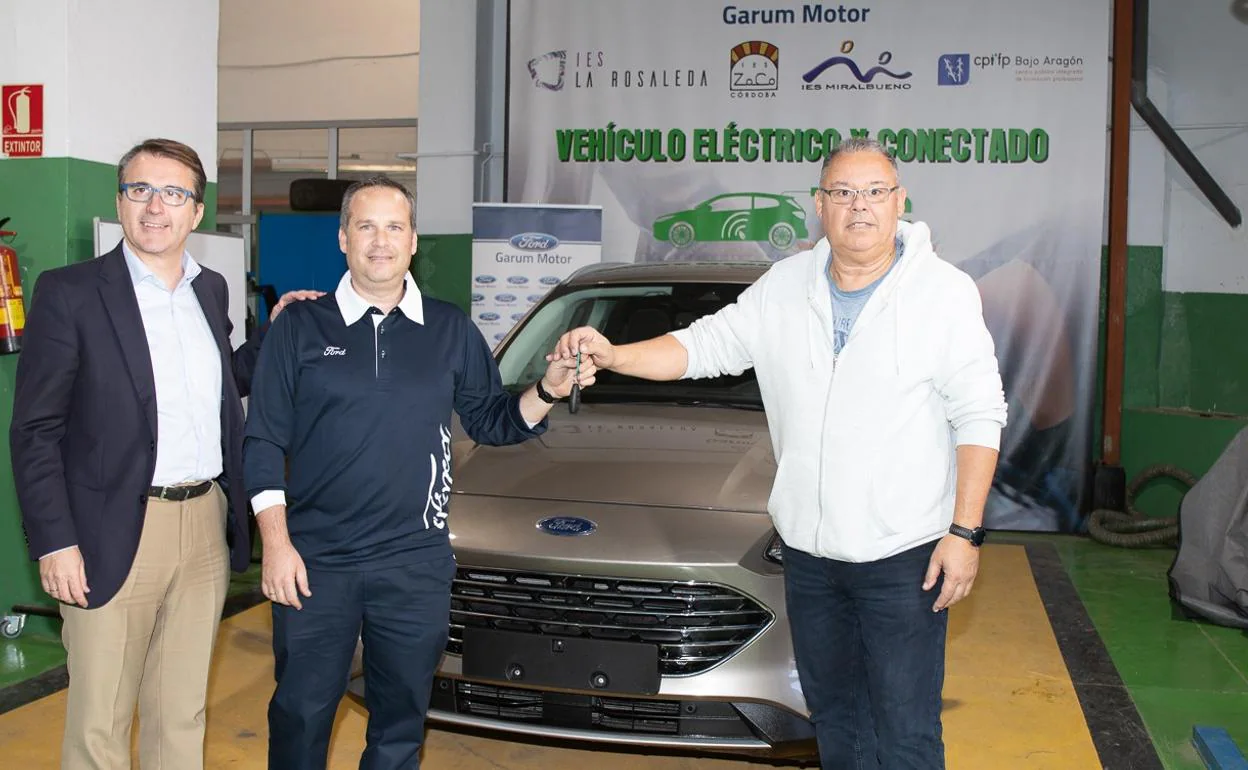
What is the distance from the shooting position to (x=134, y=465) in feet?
7.73

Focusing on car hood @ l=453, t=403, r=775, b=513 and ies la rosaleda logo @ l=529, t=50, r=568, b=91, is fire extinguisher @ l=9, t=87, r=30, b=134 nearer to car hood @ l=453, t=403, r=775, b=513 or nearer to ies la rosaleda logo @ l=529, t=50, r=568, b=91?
car hood @ l=453, t=403, r=775, b=513

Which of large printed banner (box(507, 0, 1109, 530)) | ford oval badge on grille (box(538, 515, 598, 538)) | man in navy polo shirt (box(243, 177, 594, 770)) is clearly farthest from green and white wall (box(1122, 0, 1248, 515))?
man in navy polo shirt (box(243, 177, 594, 770))

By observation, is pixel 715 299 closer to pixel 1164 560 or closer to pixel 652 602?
pixel 652 602

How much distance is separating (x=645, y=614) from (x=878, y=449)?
750 mm

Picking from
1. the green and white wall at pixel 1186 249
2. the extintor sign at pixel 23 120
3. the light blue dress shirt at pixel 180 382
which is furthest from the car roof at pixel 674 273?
the green and white wall at pixel 1186 249

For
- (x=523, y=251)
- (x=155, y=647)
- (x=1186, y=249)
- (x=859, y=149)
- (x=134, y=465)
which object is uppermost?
(x=1186, y=249)

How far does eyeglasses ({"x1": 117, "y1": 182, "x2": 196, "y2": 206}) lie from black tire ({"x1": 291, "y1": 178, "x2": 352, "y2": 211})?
8.99 m

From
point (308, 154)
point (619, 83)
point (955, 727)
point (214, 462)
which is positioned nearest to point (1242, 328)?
point (619, 83)

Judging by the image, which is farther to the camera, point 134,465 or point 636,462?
point 636,462

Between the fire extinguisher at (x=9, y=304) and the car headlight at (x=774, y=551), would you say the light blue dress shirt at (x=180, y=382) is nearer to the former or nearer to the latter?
the car headlight at (x=774, y=551)

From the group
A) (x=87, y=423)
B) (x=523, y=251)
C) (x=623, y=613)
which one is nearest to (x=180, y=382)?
(x=87, y=423)

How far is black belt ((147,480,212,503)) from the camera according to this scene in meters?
2.41

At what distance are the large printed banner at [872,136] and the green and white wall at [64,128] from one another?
370 cm

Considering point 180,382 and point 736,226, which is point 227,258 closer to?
point 180,382
